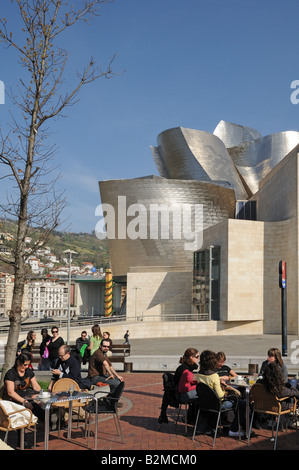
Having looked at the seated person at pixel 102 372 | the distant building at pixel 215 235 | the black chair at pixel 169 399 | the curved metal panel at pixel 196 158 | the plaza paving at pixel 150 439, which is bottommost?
the plaza paving at pixel 150 439

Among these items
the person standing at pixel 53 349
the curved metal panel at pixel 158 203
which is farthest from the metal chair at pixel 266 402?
the curved metal panel at pixel 158 203

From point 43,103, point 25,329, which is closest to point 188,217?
point 25,329

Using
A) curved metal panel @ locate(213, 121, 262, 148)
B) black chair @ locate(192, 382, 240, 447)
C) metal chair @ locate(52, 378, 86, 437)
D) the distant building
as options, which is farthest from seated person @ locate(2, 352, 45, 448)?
curved metal panel @ locate(213, 121, 262, 148)

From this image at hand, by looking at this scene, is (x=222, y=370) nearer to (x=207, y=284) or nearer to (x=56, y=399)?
(x=56, y=399)

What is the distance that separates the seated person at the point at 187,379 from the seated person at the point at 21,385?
2.04m

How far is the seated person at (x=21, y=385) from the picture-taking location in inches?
213

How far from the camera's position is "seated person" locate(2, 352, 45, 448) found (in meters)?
5.41

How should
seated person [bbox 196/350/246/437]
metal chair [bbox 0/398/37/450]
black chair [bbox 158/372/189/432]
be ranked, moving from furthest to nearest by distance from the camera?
black chair [bbox 158/372/189/432], seated person [bbox 196/350/246/437], metal chair [bbox 0/398/37/450]

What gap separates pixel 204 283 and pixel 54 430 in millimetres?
21677

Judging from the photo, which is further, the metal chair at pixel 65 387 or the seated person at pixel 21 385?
the metal chair at pixel 65 387

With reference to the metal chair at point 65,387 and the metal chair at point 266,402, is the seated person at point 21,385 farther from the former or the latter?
the metal chair at point 266,402

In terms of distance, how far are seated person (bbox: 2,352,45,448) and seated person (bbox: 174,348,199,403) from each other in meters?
2.04

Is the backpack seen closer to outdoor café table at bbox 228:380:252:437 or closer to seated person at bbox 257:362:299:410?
outdoor café table at bbox 228:380:252:437
